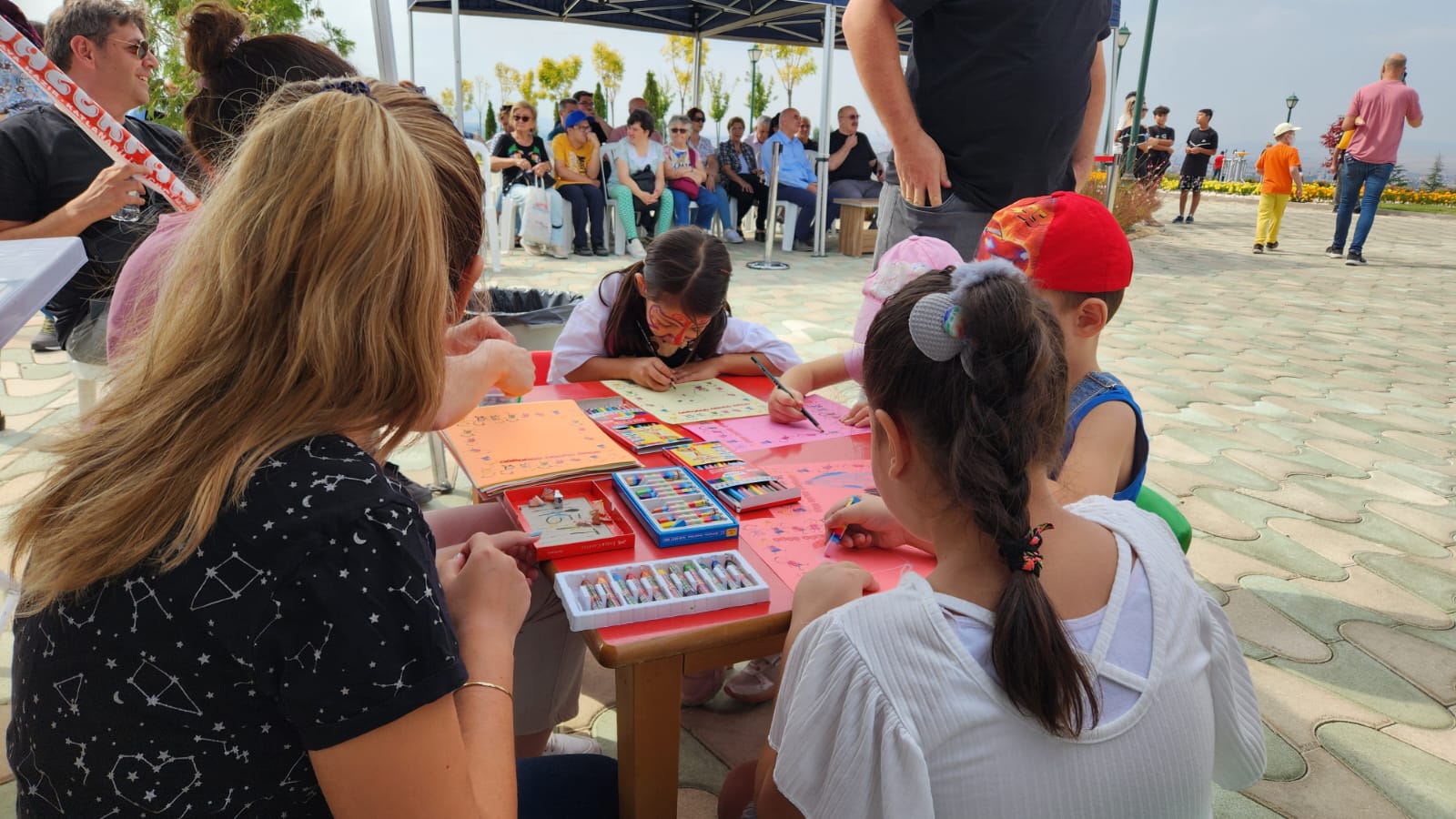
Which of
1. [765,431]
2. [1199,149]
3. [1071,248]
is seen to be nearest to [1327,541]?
[1071,248]

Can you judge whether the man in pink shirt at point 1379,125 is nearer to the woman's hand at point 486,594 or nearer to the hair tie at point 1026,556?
the hair tie at point 1026,556

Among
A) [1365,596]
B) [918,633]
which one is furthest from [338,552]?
[1365,596]

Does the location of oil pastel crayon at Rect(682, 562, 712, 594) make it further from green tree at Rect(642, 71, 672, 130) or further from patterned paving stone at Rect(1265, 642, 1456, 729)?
green tree at Rect(642, 71, 672, 130)

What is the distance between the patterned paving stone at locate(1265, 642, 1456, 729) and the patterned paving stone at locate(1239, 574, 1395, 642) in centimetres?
8

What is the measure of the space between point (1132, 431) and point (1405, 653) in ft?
4.84

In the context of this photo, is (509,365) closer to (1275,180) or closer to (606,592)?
(606,592)

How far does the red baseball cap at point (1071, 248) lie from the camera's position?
59.6 inches

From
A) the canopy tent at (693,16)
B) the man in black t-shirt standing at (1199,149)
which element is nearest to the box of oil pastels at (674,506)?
the canopy tent at (693,16)

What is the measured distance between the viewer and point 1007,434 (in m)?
0.86

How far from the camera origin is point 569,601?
3.44 ft

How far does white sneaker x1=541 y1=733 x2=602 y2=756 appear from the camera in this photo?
1.76 metres

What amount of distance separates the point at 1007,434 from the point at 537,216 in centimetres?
761

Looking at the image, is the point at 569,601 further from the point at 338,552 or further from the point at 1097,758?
the point at 1097,758

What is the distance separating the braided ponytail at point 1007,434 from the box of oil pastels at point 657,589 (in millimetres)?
323
